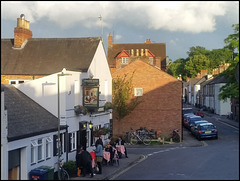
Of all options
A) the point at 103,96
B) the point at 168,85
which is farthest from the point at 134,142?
the point at 103,96

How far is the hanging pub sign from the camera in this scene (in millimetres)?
23500

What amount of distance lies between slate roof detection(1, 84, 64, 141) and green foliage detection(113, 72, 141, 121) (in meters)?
17.3

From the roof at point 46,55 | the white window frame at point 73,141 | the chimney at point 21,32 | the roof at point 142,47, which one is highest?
the roof at point 142,47

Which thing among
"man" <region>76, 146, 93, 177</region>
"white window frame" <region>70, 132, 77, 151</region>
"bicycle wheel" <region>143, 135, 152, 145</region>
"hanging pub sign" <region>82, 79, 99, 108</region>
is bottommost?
"bicycle wheel" <region>143, 135, 152, 145</region>

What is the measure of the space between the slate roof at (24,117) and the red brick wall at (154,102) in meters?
18.9

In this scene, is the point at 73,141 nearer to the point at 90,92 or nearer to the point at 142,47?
the point at 90,92

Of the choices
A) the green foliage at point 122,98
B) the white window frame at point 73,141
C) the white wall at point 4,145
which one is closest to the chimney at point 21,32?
the white window frame at point 73,141

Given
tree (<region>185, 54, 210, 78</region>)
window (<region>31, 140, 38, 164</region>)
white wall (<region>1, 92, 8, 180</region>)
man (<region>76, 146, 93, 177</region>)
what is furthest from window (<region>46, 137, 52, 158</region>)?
tree (<region>185, 54, 210, 78</region>)

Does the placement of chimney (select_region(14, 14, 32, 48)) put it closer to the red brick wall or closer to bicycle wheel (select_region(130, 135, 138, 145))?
the red brick wall

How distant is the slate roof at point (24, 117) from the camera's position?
16.2 meters

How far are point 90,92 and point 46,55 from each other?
6.30m

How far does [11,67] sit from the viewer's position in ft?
92.5

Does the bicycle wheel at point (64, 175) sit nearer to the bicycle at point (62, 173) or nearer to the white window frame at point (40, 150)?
the bicycle at point (62, 173)

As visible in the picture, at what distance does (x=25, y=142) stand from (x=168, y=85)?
23.8 m
